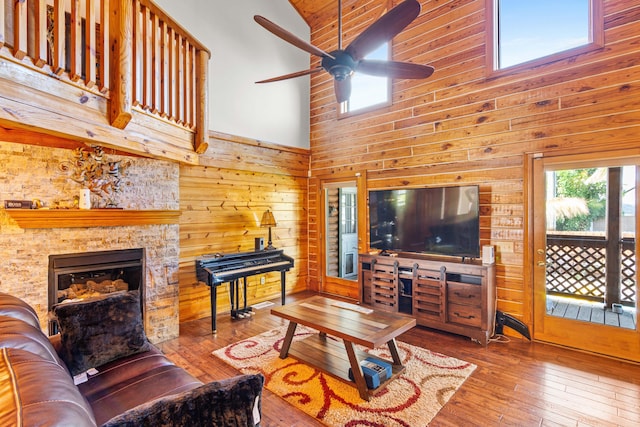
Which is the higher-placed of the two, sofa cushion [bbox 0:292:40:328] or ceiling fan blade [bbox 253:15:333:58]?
ceiling fan blade [bbox 253:15:333:58]

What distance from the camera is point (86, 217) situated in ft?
9.81

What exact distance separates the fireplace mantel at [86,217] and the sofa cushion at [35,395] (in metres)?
2.06

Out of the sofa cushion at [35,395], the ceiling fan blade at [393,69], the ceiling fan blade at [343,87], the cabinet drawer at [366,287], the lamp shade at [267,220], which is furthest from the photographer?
the lamp shade at [267,220]

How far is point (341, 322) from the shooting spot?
2.74 metres

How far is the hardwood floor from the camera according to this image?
222 cm

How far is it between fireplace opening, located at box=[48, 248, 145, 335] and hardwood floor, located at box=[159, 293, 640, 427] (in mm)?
866

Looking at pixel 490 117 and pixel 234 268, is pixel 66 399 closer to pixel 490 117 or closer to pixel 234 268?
pixel 234 268

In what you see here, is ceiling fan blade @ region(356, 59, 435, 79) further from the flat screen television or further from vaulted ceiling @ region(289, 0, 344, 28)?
vaulted ceiling @ region(289, 0, 344, 28)

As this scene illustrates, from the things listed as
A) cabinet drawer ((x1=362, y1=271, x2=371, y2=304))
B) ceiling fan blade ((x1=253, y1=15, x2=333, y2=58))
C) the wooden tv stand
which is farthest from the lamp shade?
ceiling fan blade ((x1=253, y1=15, x2=333, y2=58))

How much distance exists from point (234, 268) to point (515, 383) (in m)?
3.20

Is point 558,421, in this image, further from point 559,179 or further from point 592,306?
point 559,179

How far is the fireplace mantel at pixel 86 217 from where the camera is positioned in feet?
8.77

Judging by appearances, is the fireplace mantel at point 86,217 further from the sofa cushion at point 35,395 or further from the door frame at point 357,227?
the door frame at point 357,227

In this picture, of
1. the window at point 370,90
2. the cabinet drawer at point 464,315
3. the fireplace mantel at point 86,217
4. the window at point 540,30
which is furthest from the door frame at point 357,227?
the fireplace mantel at point 86,217
